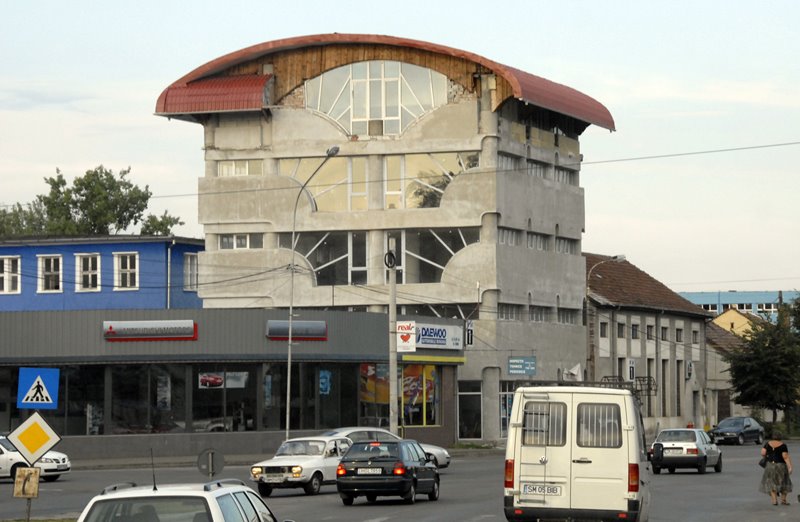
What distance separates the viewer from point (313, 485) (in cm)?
3538

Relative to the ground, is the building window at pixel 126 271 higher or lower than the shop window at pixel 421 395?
higher

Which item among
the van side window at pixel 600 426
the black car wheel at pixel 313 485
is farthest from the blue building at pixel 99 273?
the van side window at pixel 600 426

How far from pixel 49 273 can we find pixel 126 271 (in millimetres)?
4380

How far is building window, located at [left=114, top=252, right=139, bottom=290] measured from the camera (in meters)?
78.2

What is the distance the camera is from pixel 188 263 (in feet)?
261

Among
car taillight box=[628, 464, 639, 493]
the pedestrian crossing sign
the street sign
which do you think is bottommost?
car taillight box=[628, 464, 639, 493]

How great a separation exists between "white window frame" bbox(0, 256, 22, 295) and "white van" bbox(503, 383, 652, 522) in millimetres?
62233

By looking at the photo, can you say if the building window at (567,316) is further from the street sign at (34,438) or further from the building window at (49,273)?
→ the street sign at (34,438)

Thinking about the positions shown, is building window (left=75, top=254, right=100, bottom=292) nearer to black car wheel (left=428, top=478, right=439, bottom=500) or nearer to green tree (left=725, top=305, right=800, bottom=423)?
green tree (left=725, top=305, right=800, bottom=423)

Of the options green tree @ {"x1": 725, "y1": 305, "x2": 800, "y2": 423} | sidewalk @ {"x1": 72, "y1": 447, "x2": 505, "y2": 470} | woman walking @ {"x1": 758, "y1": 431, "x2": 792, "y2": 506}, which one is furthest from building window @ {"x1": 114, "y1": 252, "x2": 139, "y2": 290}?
woman walking @ {"x1": 758, "y1": 431, "x2": 792, "y2": 506}

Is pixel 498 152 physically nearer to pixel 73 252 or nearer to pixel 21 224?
pixel 73 252

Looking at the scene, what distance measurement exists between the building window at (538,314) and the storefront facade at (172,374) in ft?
57.1

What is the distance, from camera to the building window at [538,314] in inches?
3007

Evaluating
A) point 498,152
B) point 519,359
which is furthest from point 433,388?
point 498,152
